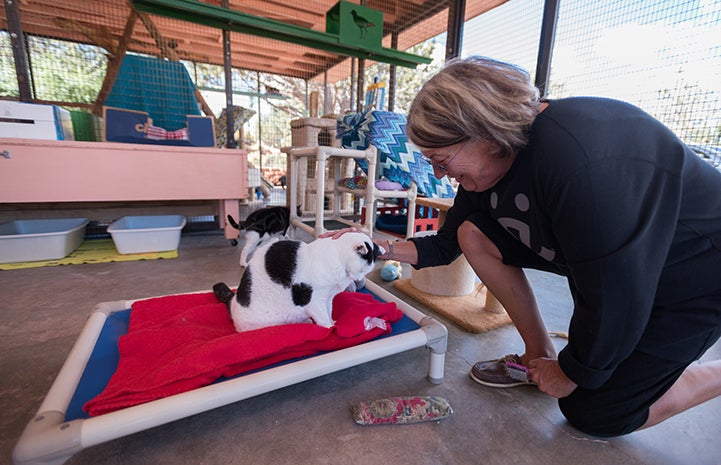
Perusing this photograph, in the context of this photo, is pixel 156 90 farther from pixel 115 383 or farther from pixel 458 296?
pixel 458 296

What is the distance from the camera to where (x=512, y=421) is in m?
0.94

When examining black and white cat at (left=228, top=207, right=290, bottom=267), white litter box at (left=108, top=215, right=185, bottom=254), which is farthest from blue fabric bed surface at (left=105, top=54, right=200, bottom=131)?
black and white cat at (left=228, top=207, right=290, bottom=267)

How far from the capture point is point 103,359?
3.12ft

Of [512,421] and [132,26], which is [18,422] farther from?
[132,26]

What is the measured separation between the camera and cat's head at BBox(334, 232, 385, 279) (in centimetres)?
100

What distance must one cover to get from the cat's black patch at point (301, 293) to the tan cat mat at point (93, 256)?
5.63 feet

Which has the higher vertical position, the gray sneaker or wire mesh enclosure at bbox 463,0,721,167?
wire mesh enclosure at bbox 463,0,721,167

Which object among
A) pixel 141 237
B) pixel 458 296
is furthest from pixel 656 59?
pixel 141 237

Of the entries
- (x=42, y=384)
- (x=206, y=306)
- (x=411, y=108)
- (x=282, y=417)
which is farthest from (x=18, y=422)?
(x=411, y=108)

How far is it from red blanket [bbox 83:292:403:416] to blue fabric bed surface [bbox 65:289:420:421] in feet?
0.09

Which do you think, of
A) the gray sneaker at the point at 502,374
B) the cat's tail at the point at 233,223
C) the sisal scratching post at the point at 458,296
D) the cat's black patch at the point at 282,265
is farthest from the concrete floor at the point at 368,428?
the cat's tail at the point at 233,223

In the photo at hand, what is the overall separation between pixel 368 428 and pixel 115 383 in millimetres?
635

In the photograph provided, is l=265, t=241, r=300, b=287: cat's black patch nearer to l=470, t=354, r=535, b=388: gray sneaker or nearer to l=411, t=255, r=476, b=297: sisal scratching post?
l=470, t=354, r=535, b=388: gray sneaker

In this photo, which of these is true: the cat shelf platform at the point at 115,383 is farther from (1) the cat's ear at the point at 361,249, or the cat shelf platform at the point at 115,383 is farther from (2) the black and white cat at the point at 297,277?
(1) the cat's ear at the point at 361,249
